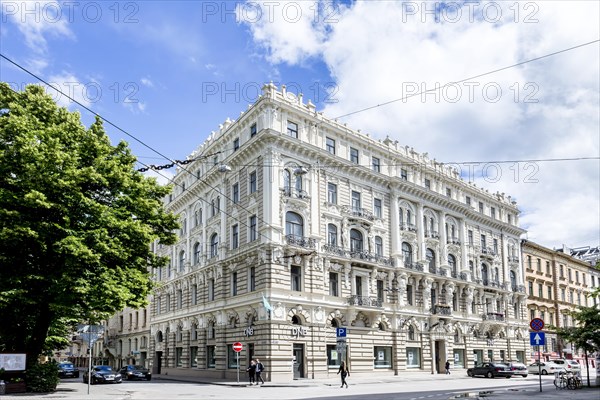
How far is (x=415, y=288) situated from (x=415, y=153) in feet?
42.6

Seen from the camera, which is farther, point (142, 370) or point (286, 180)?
point (142, 370)

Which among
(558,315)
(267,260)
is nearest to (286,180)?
(267,260)

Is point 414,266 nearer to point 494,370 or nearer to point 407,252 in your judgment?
point 407,252

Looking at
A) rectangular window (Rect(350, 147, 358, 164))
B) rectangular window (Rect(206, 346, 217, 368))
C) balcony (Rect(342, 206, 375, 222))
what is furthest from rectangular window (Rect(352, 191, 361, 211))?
rectangular window (Rect(206, 346, 217, 368))

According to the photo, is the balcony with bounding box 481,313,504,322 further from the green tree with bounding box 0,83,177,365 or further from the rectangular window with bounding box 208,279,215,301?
the green tree with bounding box 0,83,177,365

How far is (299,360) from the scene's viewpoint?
39938 millimetres

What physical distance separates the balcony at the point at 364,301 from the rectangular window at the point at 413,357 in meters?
6.34

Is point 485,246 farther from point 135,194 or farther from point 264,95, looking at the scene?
point 135,194

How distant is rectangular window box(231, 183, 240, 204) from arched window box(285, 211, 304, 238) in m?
5.42

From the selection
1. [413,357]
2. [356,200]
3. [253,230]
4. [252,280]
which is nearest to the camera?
[252,280]

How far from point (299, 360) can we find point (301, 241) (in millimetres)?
8431

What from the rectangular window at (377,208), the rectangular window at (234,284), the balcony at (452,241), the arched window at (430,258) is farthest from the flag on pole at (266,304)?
the balcony at (452,241)

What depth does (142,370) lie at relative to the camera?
4675 cm

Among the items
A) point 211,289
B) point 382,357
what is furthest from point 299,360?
point 211,289
